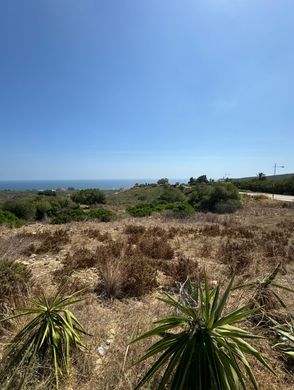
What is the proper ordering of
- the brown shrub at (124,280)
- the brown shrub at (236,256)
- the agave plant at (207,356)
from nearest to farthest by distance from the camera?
1. the agave plant at (207,356)
2. the brown shrub at (124,280)
3. the brown shrub at (236,256)

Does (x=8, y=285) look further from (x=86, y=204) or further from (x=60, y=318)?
(x=86, y=204)

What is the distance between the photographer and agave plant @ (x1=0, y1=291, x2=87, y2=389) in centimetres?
239

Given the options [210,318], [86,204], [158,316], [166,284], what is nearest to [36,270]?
[166,284]

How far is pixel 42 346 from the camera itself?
8.43 ft

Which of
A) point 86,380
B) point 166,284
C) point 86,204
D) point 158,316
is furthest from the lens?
point 86,204

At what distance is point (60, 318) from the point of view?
2652 mm

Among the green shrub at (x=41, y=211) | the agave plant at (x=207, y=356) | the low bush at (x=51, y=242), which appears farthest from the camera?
the green shrub at (x=41, y=211)

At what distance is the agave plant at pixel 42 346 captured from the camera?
239 cm

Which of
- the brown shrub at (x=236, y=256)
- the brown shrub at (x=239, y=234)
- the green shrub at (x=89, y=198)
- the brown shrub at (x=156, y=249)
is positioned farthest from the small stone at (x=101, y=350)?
the green shrub at (x=89, y=198)

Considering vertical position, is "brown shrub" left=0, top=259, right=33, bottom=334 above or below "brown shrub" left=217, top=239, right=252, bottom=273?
above

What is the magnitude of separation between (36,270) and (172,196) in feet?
84.8

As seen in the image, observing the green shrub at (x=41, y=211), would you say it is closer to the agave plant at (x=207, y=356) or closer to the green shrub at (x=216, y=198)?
the green shrub at (x=216, y=198)

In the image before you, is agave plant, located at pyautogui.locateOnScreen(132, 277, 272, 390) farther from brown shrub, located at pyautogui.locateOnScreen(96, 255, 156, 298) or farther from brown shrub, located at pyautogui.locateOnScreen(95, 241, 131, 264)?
brown shrub, located at pyautogui.locateOnScreen(95, 241, 131, 264)

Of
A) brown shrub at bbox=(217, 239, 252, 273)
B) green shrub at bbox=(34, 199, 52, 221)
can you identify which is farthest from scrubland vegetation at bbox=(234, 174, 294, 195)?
brown shrub at bbox=(217, 239, 252, 273)
